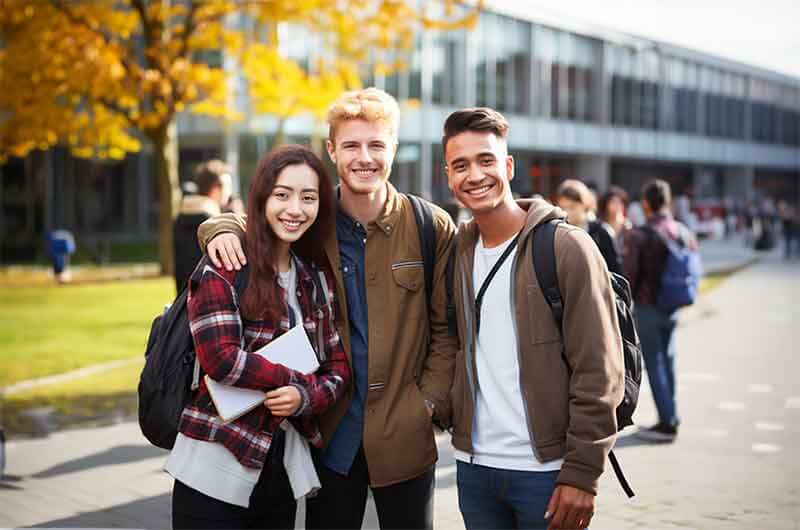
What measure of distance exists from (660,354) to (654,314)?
35 cm

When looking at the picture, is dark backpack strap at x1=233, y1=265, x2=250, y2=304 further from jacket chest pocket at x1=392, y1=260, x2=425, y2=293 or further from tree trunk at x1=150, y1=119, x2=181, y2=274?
tree trunk at x1=150, y1=119, x2=181, y2=274

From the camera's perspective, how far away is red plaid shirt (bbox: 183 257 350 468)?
3.08 metres

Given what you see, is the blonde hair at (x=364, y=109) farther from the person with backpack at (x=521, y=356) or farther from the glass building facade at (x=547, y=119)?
the glass building facade at (x=547, y=119)

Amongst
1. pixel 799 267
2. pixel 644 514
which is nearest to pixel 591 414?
pixel 644 514

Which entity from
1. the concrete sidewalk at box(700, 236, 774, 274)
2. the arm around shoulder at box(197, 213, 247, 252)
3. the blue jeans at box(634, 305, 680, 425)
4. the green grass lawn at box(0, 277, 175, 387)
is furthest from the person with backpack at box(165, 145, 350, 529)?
the concrete sidewalk at box(700, 236, 774, 274)

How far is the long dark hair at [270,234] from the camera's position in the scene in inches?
125

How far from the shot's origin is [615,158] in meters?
54.2

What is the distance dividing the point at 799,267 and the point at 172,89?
19670mm

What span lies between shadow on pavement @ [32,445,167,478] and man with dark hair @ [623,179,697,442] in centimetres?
411

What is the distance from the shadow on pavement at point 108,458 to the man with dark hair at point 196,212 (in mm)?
1305

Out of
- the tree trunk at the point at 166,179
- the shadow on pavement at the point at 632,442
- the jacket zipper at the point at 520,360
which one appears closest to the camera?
the jacket zipper at the point at 520,360

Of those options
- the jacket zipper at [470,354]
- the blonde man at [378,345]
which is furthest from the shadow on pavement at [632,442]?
the jacket zipper at [470,354]

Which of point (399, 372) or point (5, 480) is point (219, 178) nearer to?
point (5, 480)

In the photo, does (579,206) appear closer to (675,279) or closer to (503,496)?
(675,279)
